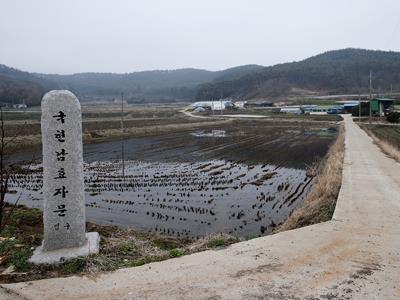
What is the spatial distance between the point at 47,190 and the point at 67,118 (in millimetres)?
1114

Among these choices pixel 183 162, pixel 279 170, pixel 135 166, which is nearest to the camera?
Result: pixel 279 170

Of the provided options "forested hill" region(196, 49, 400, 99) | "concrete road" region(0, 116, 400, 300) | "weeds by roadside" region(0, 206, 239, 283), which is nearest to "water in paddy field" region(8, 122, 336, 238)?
"weeds by roadside" region(0, 206, 239, 283)

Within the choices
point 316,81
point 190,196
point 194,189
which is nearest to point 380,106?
point 194,189

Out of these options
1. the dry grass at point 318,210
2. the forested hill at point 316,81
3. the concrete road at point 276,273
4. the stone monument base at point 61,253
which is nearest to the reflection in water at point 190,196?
the dry grass at point 318,210

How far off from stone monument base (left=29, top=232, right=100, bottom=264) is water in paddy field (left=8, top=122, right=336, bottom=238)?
3.99 m

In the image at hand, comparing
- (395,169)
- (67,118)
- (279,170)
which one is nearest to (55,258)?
(67,118)

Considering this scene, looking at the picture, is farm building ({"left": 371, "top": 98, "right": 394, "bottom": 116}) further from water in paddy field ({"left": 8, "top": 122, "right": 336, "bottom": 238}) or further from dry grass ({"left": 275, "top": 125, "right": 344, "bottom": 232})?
dry grass ({"left": 275, "top": 125, "right": 344, "bottom": 232})

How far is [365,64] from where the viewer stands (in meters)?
142

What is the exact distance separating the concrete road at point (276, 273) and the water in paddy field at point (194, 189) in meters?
3.52

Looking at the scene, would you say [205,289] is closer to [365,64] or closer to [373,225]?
[373,225]

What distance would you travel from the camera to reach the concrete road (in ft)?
14.3

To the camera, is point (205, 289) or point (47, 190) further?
point (47, 190)

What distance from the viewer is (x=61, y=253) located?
5.55m

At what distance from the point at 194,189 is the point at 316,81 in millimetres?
135488
